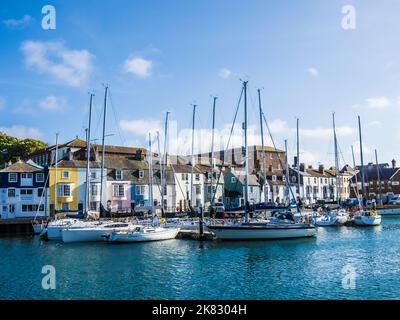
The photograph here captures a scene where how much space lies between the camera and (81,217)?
164ft

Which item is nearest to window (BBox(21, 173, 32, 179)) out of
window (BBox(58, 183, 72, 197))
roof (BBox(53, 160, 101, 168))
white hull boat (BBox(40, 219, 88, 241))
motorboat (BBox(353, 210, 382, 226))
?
roof (BBox(53, 160, 101, 168))

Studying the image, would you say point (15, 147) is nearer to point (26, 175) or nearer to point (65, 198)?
point (26, 175)

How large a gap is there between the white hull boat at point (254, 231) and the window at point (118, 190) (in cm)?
2974

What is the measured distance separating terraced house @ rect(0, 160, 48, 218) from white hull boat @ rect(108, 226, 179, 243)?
76.0 feet

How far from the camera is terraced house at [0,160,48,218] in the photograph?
58625 mm

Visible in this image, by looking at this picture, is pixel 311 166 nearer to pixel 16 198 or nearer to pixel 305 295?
pixel 16 198

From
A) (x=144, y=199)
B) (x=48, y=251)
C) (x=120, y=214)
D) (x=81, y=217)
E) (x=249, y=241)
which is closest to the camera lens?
(x=48, y=251)

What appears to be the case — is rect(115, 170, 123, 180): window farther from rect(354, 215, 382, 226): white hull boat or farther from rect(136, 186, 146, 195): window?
rect(354, 215, 382, 226): white hull boat

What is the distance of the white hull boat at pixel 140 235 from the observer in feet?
131

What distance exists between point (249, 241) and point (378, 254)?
12.0 meters

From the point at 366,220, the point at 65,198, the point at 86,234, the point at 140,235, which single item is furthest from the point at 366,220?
the point at 65,198

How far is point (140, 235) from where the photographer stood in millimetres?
40375

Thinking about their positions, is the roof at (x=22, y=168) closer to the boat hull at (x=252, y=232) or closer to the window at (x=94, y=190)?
the window at (x=94, y=190)
